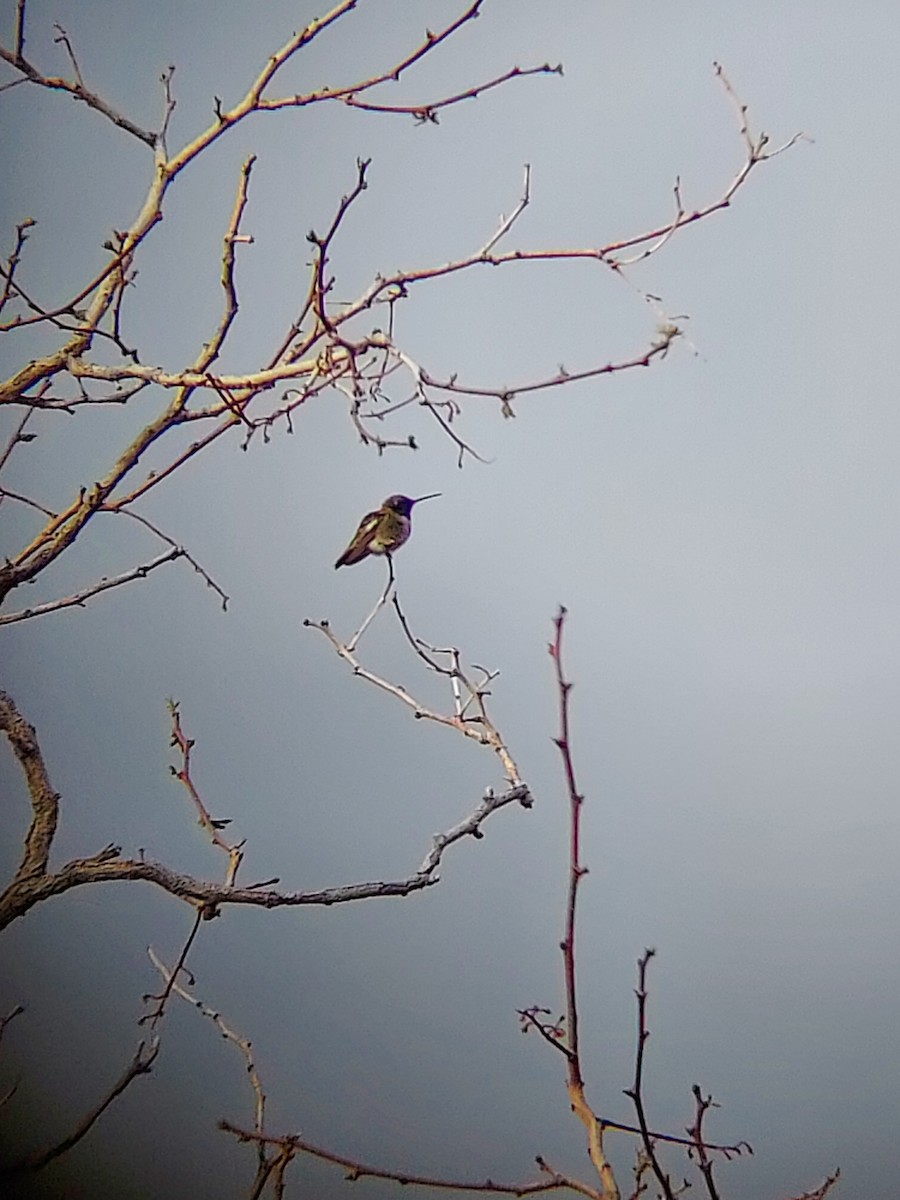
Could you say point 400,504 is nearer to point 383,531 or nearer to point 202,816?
point 383,531

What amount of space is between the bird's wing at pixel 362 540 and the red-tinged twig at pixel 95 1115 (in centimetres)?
50

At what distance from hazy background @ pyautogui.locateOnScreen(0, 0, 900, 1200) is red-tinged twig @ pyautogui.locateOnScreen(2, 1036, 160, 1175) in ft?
0.09

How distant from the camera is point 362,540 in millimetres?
1133

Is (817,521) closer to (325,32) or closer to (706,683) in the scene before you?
(706,683)

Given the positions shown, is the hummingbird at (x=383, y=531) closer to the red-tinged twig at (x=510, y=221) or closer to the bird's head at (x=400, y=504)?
the bird's head at (x=400, y=504)

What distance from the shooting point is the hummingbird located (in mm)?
1119

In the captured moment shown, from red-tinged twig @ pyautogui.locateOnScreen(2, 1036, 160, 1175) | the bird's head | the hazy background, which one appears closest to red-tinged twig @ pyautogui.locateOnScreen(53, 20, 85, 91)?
the hazy background

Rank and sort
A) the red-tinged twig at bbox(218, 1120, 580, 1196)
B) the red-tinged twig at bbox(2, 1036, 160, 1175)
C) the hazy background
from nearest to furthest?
the red-tinged twig at bbox(218, 1120, 580, 1196) < the red-tinged twig at bbox(2, 1036, 160, 1175) < the hazy background

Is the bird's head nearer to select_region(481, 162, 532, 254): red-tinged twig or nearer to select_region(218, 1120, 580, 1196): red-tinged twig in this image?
select_region(481, 162, 532, 254): red-tinged twig

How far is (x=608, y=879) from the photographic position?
46.1 inches

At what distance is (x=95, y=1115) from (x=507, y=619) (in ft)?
2.04

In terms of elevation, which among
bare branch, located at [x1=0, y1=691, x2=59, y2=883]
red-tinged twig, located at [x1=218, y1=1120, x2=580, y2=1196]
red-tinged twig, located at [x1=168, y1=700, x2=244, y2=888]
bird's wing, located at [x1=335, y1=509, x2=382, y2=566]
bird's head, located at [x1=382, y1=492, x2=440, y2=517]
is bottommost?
red-tinged twig, located at [x1=218, y1=1120, x2=580, y2=1196]

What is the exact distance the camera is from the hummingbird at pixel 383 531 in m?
1.12

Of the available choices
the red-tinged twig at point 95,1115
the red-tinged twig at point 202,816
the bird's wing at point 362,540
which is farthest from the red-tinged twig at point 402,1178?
the bird's wing at point 362,540
